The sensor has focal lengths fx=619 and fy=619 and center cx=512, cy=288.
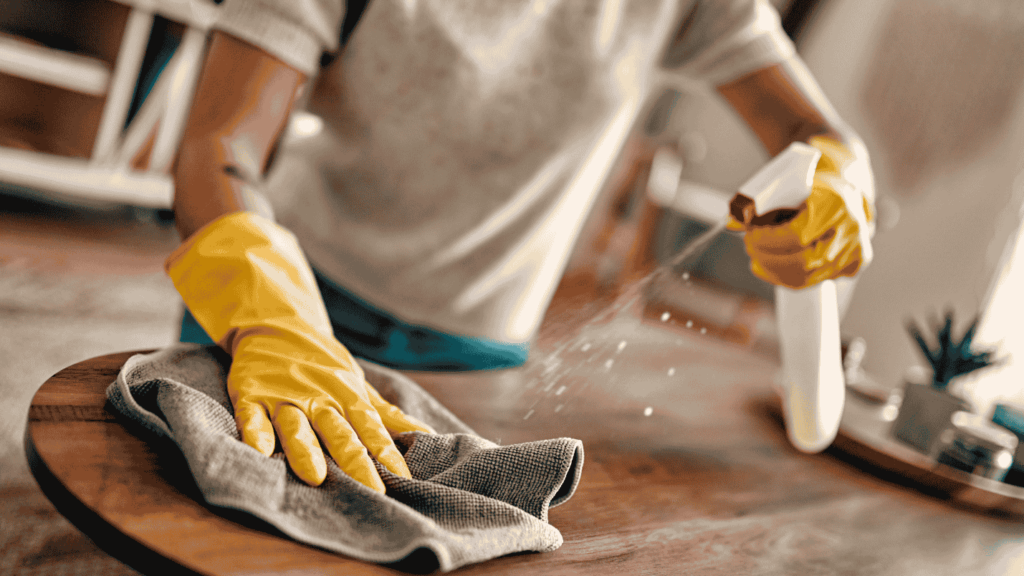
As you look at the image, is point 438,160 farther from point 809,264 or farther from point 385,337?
point 809,264

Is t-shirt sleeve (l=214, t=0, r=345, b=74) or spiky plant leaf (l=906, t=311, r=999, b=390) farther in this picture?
spiky plant leaf (l=906, t=311, r=999, b=390)

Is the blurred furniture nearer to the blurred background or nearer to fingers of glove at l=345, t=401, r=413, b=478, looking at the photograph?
the blurred background

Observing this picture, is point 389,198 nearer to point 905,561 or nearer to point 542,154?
point 542,154

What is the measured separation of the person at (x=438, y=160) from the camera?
0.68 metres

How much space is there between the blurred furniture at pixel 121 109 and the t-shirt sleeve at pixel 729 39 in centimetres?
207

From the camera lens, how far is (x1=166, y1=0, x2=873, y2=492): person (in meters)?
0.68

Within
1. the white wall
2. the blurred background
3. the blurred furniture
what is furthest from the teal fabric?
the white wall

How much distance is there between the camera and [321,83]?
0.87m

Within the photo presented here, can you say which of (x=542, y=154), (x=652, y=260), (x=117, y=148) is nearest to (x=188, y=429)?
(x=542, y=154)

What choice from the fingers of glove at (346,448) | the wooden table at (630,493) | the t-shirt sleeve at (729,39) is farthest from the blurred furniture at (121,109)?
the fingers of glove at (346,448)

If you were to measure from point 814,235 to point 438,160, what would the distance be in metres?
0.51

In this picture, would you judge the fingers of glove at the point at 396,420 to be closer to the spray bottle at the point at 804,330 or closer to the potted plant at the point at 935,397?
the spray bottle at the point at 804,330

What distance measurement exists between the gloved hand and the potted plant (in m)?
0.68

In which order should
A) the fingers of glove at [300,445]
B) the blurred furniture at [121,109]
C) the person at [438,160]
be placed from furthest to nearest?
the blurred furniture at [121,109]
the person at [438,160]
the fingers of glove at [300,445]
